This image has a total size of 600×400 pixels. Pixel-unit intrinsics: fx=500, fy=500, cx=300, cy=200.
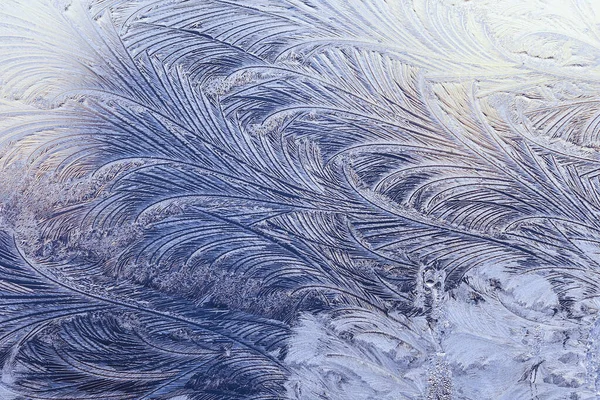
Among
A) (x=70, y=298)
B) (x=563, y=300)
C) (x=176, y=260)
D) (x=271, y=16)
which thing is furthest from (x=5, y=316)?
(x=563, y=300)

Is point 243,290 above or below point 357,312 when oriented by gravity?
above

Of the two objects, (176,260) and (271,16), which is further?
(271,16)

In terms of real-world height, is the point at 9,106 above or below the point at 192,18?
below

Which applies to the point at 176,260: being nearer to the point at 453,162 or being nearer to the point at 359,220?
the point at 359,220

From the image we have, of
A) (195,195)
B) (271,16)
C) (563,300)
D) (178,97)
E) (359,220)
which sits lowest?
(563,300)

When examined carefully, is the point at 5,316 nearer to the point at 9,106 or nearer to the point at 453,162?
the point at 9,106

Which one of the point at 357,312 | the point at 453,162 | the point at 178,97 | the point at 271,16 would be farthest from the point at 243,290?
the point at 271,16
